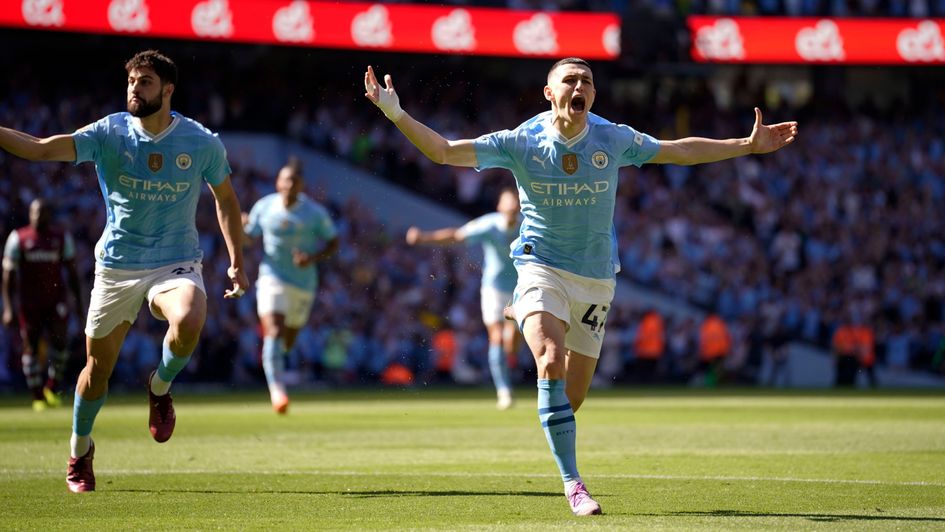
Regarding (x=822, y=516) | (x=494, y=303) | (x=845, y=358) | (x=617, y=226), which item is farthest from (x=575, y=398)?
(x=617, y=226)

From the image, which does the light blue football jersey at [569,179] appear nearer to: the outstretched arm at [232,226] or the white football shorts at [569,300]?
the white football shorts at [569,300]

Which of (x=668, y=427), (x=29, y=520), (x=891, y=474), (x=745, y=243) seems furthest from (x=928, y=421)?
(x=745, y=243)

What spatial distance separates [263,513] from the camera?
8.41 metres

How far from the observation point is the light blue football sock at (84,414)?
381 inches

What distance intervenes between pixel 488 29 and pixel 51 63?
9724 millimetres

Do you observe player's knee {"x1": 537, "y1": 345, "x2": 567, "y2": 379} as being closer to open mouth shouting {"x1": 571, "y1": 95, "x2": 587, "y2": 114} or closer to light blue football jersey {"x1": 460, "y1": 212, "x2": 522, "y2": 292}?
open mouth shouting {"x1": 571, "y1": 95, "x2": 587, "y2": 114}

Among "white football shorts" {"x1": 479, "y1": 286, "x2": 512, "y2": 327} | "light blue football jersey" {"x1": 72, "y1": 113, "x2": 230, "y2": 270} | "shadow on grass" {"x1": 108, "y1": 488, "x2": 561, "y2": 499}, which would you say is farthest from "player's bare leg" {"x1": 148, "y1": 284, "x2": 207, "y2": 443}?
"white football shorts" {"x1": 479, "y1": 286, "x2": 512, "y2": 327}

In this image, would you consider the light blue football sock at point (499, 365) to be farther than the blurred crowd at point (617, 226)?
No

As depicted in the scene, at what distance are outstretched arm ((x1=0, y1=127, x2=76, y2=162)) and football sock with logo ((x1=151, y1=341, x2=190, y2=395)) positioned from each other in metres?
1.41

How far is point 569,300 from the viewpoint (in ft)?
29.5

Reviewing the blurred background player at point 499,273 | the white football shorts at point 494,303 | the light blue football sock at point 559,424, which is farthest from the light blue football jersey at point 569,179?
the white football shorts at point 494,303

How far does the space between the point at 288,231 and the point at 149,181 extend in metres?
8.30

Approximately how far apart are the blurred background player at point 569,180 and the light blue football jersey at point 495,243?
986 centimetres

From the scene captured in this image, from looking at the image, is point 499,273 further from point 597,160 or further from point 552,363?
point 552,363
